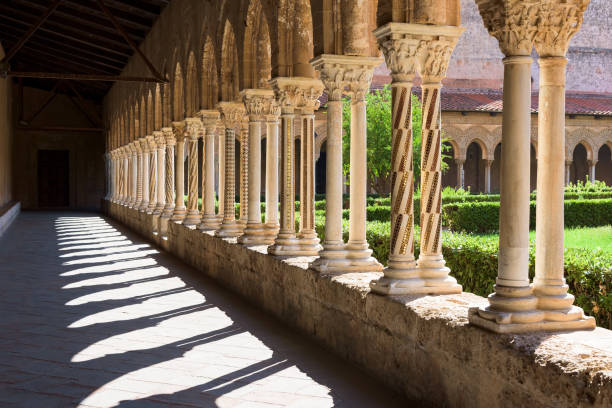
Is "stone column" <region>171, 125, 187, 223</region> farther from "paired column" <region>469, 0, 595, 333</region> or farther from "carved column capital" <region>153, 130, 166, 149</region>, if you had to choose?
"paired column" <region>469, 0, 595, 333</region>

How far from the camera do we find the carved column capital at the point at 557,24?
11.0 feet

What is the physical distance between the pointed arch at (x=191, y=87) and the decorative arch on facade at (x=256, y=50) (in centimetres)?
336

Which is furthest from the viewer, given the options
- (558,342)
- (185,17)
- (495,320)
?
(185,17)

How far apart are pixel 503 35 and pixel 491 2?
175 mm

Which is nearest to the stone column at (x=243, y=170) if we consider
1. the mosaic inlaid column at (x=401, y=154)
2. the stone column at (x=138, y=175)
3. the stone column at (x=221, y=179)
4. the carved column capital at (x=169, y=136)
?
the stone column at (x=221, y=179)

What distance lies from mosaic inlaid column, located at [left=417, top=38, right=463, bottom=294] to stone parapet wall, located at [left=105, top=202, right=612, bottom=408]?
0.99 feet

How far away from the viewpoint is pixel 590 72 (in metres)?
34.1

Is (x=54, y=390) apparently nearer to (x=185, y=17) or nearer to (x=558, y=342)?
(x=558, y=342)

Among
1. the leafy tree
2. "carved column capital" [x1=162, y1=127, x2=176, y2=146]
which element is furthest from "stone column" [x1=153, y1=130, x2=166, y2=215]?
the leafy tree

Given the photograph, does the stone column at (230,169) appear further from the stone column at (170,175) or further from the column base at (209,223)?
the stone column at (170,175)

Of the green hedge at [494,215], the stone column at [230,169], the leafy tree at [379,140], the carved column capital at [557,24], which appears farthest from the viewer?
the leafy tree at [379,140]

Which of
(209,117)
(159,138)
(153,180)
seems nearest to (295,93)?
(209,117)

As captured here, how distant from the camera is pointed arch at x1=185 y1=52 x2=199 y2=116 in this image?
11.6 meters

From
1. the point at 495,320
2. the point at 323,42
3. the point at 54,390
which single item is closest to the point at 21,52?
the point at 323,42
